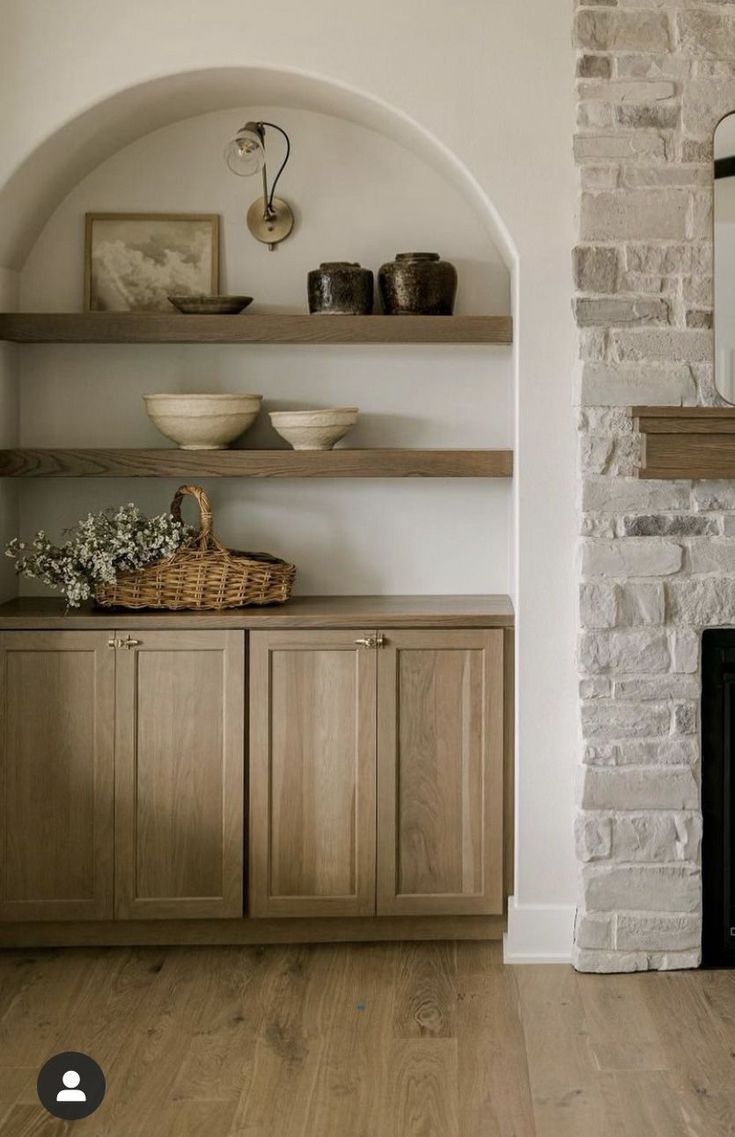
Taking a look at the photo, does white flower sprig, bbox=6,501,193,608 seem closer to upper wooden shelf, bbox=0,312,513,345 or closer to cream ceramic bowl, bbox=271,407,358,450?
cream ceramic bowl, bbox=271,407,358,450

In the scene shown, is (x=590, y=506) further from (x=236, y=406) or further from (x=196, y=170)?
(x=196, y=170)

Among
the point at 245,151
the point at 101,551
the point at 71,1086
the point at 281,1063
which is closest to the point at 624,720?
the point at 281,1063

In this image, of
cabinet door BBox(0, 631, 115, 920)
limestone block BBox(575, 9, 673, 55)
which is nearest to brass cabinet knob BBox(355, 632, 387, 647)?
cabinet door BBox(0, 631, 115, 920)

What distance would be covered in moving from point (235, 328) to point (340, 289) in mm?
314

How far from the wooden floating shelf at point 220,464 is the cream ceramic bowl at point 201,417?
0.06 m

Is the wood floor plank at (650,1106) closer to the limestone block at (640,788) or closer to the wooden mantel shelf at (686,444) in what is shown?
the limestone block at (640,788)

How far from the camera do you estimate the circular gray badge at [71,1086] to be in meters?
2.75

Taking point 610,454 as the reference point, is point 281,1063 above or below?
below

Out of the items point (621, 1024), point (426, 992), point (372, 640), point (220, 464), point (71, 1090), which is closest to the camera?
point (71, 1090)

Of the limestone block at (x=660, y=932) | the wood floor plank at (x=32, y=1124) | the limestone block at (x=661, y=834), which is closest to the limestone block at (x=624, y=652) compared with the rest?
the limestone block at (x=661, y=834)

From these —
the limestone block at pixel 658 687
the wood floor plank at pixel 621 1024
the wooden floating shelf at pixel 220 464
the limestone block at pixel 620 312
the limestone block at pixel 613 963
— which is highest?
the limestone block at pixel 620 312

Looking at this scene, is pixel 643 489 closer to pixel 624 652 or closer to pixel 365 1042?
→ pixel 624 652

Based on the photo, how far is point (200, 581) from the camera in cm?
360

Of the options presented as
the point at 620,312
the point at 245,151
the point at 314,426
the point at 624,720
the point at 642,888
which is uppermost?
the point at 245,151
